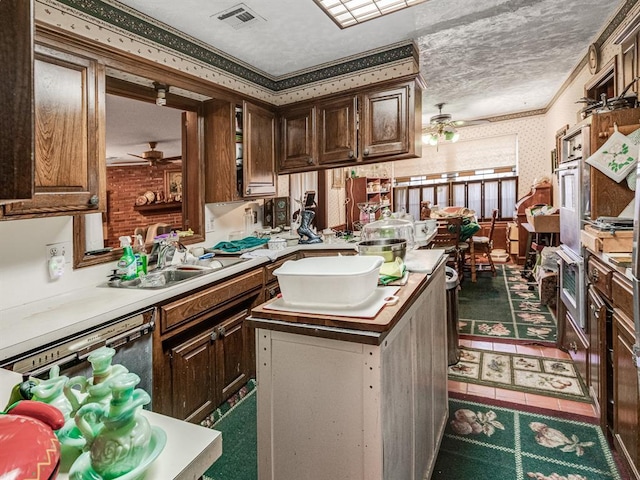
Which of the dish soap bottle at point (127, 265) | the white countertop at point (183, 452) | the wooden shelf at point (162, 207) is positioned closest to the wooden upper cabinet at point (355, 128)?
the wooden shelf at point (162, 207)

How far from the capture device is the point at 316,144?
354cm

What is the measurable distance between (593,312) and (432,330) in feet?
3.54

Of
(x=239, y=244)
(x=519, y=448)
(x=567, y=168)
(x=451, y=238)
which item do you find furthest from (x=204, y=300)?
(x=451, y=238)

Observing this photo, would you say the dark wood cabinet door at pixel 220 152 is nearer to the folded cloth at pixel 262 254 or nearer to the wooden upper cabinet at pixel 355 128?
the folded cloth at pixel 262 254

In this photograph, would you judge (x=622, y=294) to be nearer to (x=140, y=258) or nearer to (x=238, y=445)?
(x=238, y=445)

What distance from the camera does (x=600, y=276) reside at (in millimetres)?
1880

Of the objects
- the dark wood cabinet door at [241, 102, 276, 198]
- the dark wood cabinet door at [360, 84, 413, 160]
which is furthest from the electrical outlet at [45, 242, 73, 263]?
the dark wood cabinet door at [360, 84, 413, 160]

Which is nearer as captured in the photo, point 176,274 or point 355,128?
point 176,274

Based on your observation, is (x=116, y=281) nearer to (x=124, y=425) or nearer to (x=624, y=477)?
(x=124, y=425)

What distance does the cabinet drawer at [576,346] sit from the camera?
92.8 inches

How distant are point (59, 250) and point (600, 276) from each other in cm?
296

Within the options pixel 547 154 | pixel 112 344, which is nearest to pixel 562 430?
pixel 112 344

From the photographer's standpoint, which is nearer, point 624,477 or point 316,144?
point 624,477

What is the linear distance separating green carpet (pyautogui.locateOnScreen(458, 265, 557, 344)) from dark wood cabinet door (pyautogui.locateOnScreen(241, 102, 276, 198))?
8.18ft
